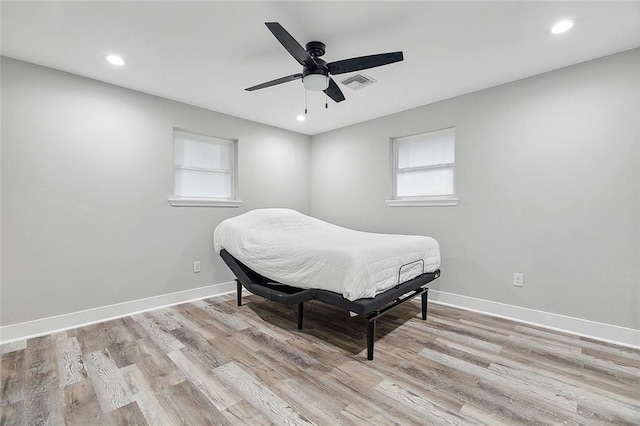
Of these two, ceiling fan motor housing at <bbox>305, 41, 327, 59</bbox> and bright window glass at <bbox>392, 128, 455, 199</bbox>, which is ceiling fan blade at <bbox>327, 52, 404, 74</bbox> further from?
bright window glass at <bbox>392, 128, 455, 199</bbox>

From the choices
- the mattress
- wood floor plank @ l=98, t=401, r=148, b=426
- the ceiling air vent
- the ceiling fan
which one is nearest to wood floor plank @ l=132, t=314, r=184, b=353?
wood floor plank @ l=98, t=401, r=148, b=426

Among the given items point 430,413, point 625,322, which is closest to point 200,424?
point 430,413

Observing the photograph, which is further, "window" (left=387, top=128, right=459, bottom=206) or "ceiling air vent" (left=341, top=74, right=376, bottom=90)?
"window" (left=387, top=128, right=459, bottom=206)

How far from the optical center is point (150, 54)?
2.45 m

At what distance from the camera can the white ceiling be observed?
1909 mm

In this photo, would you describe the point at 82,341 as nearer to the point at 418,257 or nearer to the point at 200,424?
the point at 200,424

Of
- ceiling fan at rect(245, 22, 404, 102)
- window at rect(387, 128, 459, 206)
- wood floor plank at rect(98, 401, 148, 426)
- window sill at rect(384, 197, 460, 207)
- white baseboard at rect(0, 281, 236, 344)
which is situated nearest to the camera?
wood floor plank at rect(98, 401, 148, 426)

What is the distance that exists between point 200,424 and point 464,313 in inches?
108

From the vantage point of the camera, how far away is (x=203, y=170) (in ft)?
12.7

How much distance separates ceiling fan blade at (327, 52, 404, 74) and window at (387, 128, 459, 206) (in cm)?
193

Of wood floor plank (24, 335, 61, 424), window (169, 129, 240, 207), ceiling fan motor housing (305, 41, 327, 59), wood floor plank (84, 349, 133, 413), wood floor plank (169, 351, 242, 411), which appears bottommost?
wood floor plank (24, 335, 61, 424)

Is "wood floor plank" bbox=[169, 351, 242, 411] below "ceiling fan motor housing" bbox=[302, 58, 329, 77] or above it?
below

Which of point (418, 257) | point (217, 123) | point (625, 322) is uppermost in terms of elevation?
point (217, 123)

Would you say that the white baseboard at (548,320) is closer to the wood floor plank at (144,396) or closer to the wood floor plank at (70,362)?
the wood floor plank at (144,396)
